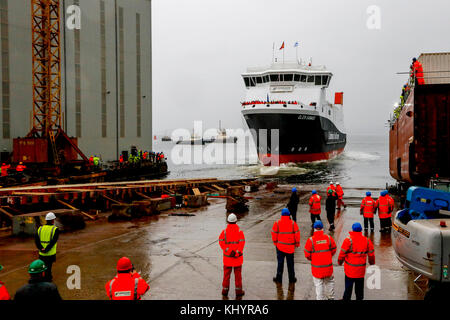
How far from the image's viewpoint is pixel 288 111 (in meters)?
42.8

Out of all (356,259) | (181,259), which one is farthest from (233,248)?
(181,259)

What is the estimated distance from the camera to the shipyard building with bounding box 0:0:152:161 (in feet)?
107

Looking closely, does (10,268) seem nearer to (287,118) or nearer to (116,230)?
(116,230)

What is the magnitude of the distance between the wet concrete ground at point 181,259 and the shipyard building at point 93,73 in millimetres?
24323

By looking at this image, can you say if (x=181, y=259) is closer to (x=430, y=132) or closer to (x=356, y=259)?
(x=356, y=259)

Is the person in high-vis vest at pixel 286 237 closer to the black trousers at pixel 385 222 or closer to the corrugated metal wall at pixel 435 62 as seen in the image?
the black trousers at pixel 385 222

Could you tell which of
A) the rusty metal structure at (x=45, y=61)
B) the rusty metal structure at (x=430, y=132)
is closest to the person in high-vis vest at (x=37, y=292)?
the rusty metal structure at (x=430, y=132)

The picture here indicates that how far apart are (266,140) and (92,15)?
23327mm

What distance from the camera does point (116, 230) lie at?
13109 millimetres

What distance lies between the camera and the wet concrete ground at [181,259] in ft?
24.2

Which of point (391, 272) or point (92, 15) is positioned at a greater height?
point (92, 15)

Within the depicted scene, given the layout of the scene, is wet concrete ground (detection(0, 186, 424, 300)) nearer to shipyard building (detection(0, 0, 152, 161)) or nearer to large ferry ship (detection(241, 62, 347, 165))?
shipyard building (detection(0, 0, 152, 161))

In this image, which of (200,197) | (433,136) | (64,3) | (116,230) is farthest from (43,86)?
(433,136)
